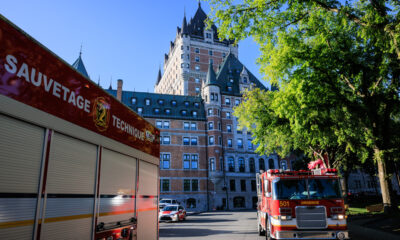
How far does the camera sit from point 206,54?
218ft

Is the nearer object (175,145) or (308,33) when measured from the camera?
(308,33)

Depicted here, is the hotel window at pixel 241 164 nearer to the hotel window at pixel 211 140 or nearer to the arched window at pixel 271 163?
the arched window at pixel 271 163

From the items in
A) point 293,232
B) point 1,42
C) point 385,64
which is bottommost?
point 293,232

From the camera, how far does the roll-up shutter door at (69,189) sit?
12.2 feet

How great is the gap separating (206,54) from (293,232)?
61.6 meters

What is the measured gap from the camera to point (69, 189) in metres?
4.11

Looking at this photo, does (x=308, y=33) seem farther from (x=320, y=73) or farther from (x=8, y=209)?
(x=8, y=209)

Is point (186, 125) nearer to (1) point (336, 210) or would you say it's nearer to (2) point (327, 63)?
(2) point (327, 63)

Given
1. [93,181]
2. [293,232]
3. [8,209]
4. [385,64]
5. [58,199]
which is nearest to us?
[8,209]

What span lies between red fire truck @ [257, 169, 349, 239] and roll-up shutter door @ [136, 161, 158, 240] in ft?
14.1

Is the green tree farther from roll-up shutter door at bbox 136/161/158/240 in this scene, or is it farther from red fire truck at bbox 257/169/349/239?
roll-up shutter door at bbox 136/161/158/240

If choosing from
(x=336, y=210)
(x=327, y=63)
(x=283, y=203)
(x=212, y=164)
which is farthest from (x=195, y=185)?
(x=336, y=210)

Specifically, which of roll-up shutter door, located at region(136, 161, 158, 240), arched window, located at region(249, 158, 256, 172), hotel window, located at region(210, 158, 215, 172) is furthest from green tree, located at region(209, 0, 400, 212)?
arched window, located at region(249, 158, 256, 172)

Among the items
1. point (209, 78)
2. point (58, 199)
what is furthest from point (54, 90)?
point (209, 78)
